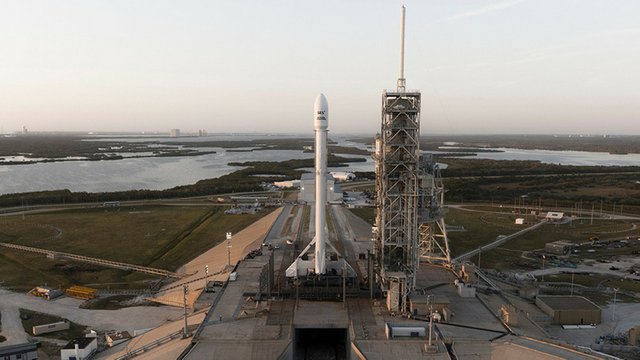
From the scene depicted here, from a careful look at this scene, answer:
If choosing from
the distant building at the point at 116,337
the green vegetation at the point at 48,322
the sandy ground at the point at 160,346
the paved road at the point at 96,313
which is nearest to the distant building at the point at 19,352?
the sandy ground at the point at 160,346

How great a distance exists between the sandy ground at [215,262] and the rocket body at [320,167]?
1424cm

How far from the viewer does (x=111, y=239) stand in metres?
80.6

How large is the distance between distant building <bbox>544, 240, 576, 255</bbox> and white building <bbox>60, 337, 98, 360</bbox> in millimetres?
66822

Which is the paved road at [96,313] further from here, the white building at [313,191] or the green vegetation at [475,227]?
the green vegetation at [475,227]

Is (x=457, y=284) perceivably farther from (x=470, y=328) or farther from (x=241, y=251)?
(x=241, y=251)

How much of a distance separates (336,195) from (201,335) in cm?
2073

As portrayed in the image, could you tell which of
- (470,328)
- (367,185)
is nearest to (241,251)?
(470,328)

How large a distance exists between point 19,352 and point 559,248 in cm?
7283

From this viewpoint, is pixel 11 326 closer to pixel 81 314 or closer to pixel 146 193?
pixel 81 314

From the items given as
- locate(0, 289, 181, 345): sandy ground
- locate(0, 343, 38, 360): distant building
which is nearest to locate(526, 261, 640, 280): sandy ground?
locate(0, 289, 181, 345): sandy ground

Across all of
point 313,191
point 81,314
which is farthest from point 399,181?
point 81,314

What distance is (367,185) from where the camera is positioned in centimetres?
A: 14588

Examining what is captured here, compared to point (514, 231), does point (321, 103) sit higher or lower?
higher

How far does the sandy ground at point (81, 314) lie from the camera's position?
4747cm
